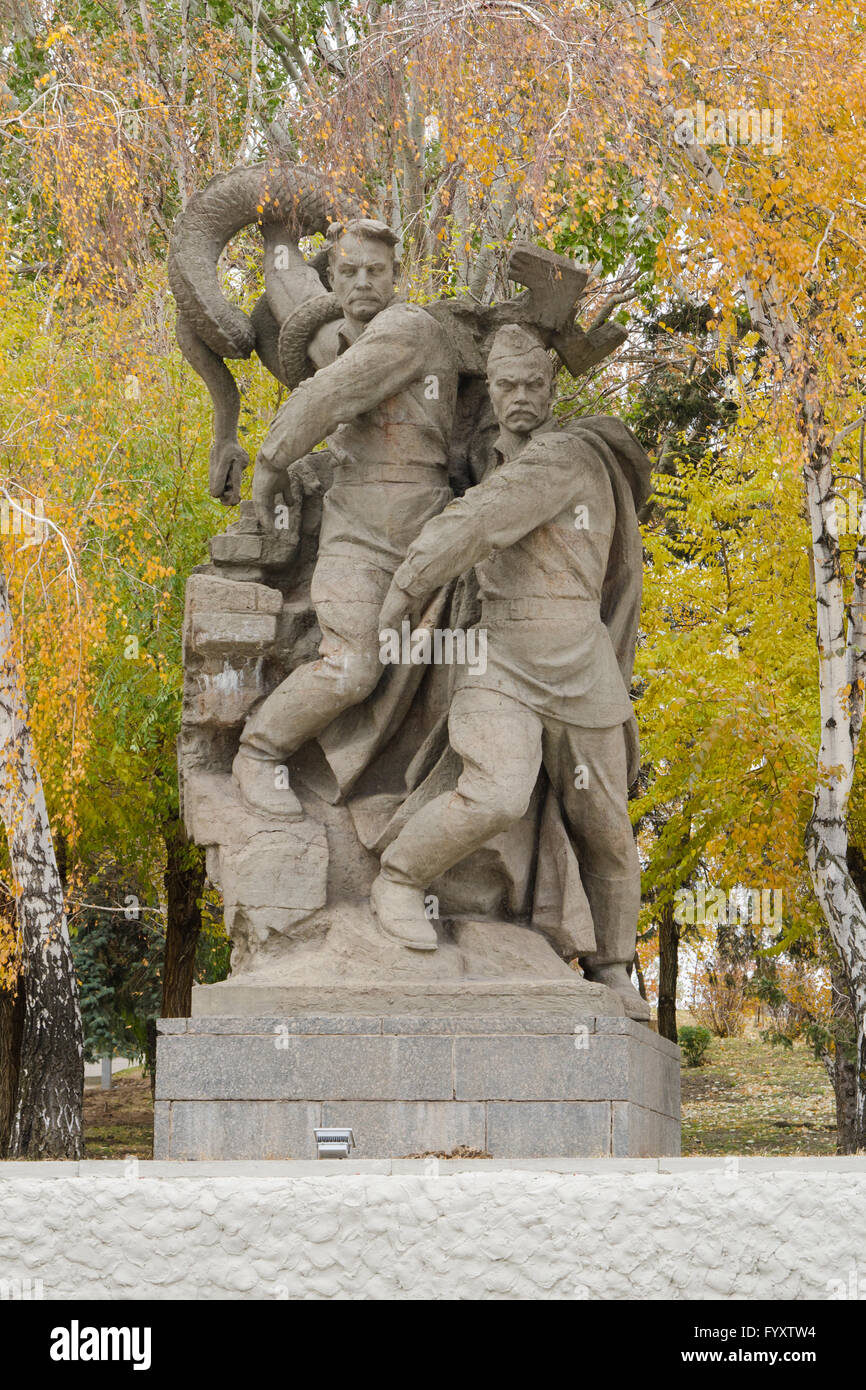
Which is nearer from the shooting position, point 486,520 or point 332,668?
point 486,520

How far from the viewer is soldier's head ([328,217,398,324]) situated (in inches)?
304

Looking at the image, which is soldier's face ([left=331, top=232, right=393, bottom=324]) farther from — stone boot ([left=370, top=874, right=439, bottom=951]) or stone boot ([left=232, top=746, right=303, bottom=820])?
stone boot ([left=370, top=874, right=439, bottom=951])

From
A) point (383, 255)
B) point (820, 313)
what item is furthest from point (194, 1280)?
point (820, 313)

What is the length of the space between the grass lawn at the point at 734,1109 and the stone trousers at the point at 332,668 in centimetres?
914

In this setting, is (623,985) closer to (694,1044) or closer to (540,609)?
(540,609)

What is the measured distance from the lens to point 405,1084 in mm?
6605

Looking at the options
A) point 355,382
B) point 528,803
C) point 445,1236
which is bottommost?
point 445,1236

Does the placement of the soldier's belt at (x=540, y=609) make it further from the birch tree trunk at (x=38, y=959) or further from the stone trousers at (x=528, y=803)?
the birch tree trunk at (x=38, y=959)

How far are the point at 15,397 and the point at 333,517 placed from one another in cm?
780

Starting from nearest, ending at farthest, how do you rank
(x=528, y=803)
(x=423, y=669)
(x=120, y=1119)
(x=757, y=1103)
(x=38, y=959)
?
(x=528, y=803), (x=423, y=669), (x=38, y=959), (x=120, y=1119), (x=757, y=1103)

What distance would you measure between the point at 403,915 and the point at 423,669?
3.81ft

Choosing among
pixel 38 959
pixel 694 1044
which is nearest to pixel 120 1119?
pixel 38 959

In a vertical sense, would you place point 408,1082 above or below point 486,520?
below

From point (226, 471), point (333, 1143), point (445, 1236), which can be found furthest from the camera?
point (226, 471)
